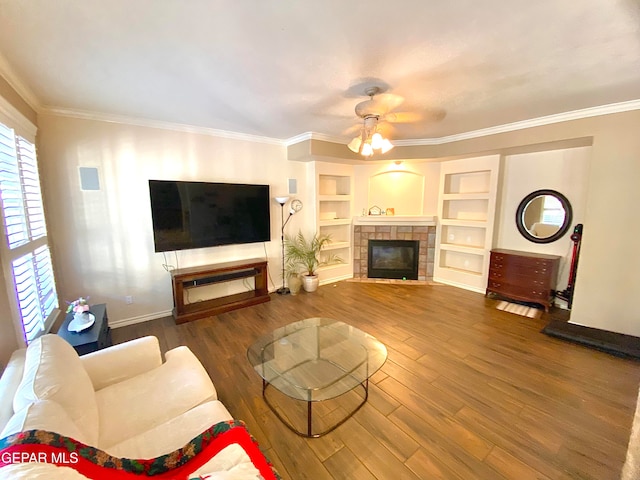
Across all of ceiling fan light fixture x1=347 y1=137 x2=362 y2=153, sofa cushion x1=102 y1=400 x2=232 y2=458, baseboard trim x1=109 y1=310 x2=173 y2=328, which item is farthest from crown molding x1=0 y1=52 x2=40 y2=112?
ceiling fan light fixture x1=347 y1=137 x2=362 y2=153

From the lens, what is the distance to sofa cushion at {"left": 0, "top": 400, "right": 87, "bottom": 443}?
887mm

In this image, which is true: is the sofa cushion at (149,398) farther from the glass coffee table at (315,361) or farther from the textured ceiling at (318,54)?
the textured ceiling at (318,54)

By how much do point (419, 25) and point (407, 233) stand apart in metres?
3.81

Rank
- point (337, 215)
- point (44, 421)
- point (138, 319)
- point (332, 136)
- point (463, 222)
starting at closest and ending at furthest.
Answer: point (44, 421)
point (138, 319)
point (332, 136)
point (463, 222)
point (337, 215)

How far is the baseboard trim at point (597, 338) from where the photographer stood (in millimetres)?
2598

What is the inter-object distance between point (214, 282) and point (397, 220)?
10.9 feet

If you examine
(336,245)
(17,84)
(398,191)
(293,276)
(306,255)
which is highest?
(17,84)

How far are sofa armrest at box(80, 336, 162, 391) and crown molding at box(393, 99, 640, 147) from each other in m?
4.27

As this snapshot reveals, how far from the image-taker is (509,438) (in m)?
1.72

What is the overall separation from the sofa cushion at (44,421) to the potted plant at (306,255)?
11.5 ft

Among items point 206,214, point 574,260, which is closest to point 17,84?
point 206,214

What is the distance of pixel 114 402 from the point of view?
146 cm

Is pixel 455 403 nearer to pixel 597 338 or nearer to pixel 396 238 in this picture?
pixel 597 338

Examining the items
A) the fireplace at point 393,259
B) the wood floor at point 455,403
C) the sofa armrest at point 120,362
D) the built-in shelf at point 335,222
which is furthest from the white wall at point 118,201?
the fireplace at point 393,259
